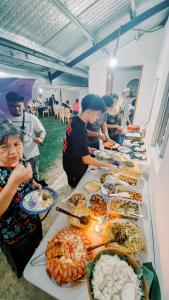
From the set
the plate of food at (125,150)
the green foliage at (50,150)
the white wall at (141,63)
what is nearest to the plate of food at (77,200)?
the plate of food at (125,150)

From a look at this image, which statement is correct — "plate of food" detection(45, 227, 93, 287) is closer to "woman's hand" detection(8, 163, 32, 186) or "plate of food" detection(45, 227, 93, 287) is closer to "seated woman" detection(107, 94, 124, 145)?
"woman's hand" detection(8, 163, 32, 186)

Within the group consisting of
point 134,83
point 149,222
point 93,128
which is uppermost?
point 134,83

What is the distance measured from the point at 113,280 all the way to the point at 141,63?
6.02m

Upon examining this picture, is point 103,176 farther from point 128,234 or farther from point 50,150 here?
point 50,150

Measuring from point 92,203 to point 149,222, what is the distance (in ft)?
1.93

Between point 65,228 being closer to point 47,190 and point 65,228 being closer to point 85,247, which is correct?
point 85,247

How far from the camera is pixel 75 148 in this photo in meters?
1.86

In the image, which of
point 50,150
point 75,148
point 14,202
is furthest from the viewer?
point 50,150

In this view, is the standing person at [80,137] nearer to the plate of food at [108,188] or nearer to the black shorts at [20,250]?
the plate of food at [108,188]

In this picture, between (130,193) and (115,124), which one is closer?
(130,193)

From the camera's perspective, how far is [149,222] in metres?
1.47

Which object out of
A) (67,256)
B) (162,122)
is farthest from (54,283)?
(162,122)

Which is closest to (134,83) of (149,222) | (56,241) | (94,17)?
(94,17)

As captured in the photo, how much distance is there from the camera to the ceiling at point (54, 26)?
70.4 inches
